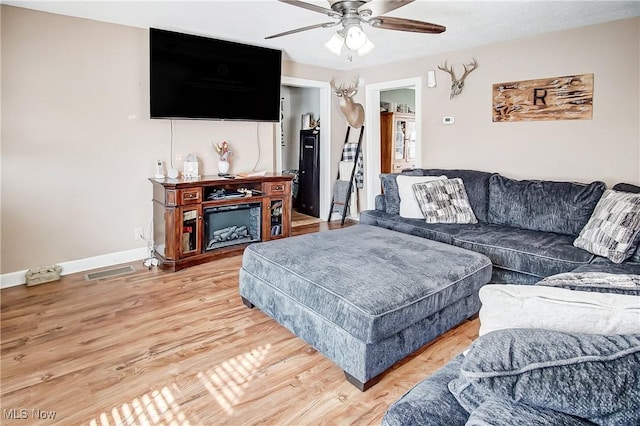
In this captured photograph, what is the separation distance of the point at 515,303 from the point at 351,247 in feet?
5.98

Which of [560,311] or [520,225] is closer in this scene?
[560,311]

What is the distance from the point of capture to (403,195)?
4.07 m

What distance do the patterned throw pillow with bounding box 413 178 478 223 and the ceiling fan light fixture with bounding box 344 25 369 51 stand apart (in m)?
1.69

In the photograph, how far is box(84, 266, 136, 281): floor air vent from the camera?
3.62 meters

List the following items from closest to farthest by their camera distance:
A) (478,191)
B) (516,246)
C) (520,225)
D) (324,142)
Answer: (516,246) → (520,225) → (478,191) → (324,142)

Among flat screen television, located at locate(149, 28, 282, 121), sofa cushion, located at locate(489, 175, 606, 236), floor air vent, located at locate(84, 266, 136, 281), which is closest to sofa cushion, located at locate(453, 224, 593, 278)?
sofa cushion, located at locate(489, 175, 606, 236)

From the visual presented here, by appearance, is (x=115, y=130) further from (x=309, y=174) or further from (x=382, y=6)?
(x=309, y=174)

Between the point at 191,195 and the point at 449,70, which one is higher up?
the point at 449,70

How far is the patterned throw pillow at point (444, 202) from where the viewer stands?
3.80m

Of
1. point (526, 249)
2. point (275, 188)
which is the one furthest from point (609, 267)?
point (275, 188)

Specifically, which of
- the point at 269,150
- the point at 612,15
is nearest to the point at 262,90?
the point at 269,150

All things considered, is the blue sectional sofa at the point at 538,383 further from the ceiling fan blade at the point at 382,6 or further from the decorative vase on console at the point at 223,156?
the decorative vase on console at the point at 223,156

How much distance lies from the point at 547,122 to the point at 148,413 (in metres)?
4.08

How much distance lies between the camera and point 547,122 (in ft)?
12.9
